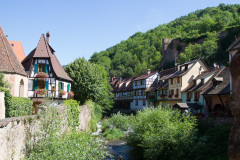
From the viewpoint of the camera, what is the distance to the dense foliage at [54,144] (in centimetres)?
1023

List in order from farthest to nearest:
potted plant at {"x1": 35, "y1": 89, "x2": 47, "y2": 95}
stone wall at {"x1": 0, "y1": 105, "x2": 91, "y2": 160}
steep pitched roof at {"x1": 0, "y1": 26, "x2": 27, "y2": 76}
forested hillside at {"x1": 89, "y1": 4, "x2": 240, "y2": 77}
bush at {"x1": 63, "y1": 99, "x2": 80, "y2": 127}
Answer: forested hillside at {"x1": 89, "y1": 4, "x2": 240, "y2": 77}, potted plant at {"x1": 35, "y1": 89, "x2": 47, "y2": 95}, bush at {"x1": 63, "y1": 99, "x2": 80, "y2": 127}, steep pitched roof at {"x1": 0, "y1": 26, "x2": 27, "y2": 76}, stone wall at {"x1": 0, "y1": 105, "x2": 91, "y2": 160}

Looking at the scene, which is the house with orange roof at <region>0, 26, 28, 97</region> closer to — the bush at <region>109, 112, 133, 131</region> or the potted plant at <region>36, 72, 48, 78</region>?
the potted plant at <region>36, 72, 48, 78</region>

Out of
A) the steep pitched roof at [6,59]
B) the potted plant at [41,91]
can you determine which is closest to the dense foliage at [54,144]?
the steep pitched roof at [6,59]

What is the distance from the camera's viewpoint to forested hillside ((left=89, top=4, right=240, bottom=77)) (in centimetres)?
6397

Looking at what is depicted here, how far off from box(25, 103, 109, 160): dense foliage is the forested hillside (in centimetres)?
5373

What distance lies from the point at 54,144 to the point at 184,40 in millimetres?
74140

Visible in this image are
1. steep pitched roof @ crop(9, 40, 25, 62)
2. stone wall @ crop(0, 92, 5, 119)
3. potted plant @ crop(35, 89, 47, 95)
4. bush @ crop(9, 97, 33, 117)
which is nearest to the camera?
stone wall @ crop(0, 92, 5, 119)

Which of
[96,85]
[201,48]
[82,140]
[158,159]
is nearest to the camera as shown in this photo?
[82,140]

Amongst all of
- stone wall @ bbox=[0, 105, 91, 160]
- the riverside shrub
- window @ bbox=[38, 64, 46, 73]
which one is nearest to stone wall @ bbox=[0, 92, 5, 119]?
stone wall @ bbox=[0, 105, 91, 160]

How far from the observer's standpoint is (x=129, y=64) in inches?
3794

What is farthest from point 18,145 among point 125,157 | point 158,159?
point 125,157

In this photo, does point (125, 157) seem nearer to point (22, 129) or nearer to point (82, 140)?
point (82, 140)

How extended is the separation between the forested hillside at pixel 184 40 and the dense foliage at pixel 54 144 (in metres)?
53.7

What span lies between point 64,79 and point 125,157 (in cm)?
1334
